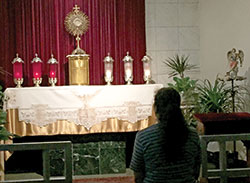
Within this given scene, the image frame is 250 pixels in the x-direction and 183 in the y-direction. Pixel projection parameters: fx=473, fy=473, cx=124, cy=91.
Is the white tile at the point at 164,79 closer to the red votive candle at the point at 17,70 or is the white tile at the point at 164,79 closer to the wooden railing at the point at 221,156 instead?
the red votive candle at the point at 17,70

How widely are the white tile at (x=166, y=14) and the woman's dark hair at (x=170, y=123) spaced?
4946 millimetres

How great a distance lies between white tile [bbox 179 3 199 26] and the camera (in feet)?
24.5

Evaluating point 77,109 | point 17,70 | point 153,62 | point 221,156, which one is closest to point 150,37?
point 153,62

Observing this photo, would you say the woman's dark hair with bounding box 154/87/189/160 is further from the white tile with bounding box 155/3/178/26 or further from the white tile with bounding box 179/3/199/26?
the white tile with bounding box 179/3/199/26

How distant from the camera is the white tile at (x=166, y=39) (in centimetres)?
738

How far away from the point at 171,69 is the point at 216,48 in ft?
2.57

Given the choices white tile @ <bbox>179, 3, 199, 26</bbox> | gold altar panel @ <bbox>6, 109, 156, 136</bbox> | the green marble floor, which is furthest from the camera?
white tile @ <bbox>179, 3, 199, 26</bbox>

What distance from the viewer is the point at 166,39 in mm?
7410

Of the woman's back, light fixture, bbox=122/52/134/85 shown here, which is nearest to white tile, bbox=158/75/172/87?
light fixture, bbox=122/52/134/85

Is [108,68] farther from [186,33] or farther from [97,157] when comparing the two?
[186,33]

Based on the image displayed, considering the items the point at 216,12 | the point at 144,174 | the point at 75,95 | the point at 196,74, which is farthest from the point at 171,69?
the point at 144,174

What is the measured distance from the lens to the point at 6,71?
6.62 meters

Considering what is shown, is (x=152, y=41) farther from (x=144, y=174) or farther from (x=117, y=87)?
(x=144, y=174)

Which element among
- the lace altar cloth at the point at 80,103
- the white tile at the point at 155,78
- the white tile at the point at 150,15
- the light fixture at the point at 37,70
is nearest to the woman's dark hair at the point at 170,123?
the lace altar cloth at the point at 80,103
